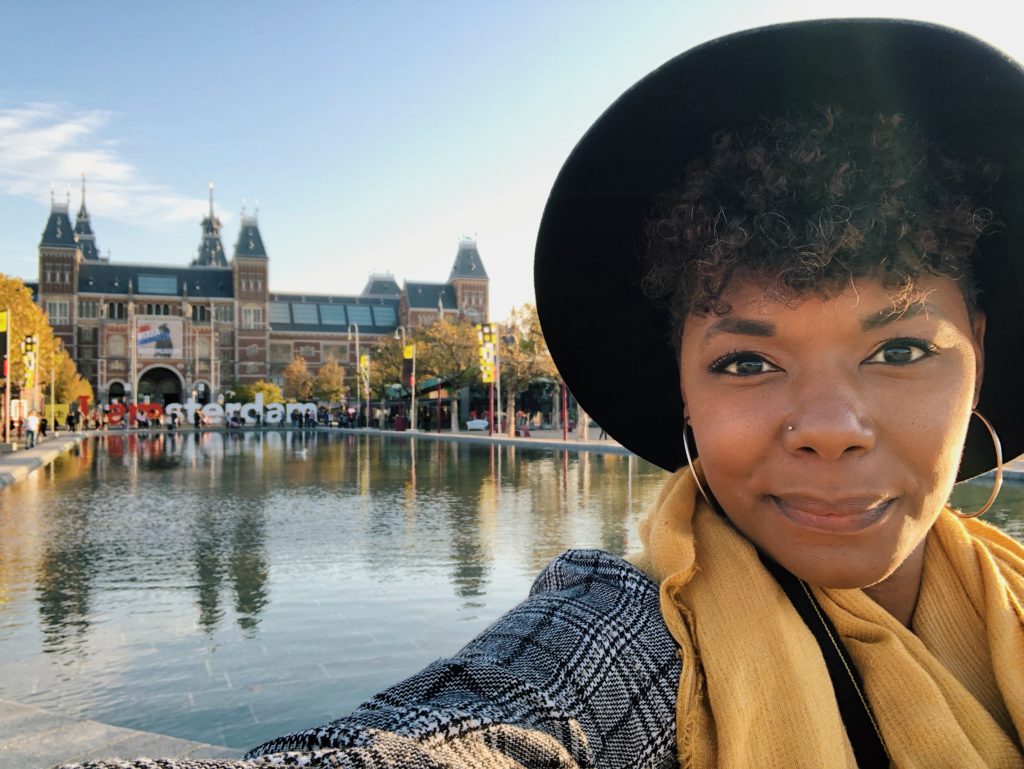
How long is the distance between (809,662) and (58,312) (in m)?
81.1

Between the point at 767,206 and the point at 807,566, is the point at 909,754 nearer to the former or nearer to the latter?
the point at 807,566

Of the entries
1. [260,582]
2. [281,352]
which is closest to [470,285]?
[281,352]

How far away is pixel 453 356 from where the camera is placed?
41.1 metres

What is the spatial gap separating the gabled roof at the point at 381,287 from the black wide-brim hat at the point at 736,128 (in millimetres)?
87079

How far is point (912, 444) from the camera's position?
99 centimetres

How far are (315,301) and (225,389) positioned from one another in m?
13.4

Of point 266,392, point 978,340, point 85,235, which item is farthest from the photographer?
point 85,235

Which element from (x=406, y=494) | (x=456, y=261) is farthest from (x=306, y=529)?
(x=456, y=261)

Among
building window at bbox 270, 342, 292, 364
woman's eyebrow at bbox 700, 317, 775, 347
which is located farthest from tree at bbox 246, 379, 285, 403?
woman's eyebrow at bbox 700, 317, 775, 347

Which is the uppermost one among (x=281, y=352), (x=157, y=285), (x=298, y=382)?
(x=157, y=285)

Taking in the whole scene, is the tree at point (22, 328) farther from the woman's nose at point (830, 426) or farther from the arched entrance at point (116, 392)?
the woman's nose at point (830, 426)

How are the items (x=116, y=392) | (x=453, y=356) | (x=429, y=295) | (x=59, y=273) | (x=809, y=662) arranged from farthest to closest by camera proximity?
(x=429, y=295) < (x=116, y=392) < (x=59, y=273) < (x=453, y=356) < (x=809, y=662)

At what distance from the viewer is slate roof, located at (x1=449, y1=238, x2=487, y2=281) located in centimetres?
8150

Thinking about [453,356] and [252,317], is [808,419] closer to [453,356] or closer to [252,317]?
[453,356]
